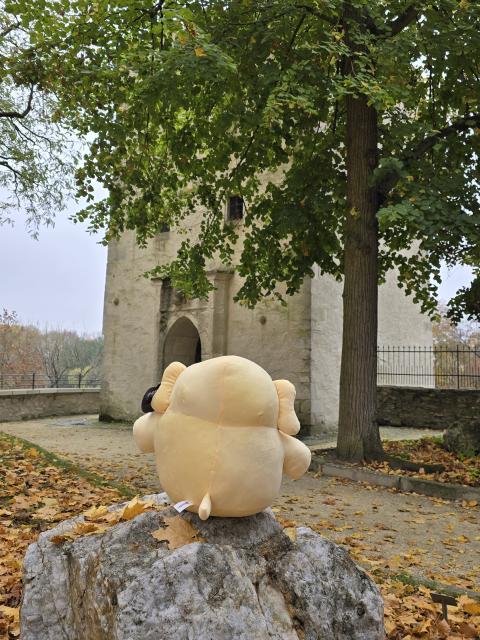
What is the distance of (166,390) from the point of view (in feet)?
9.07

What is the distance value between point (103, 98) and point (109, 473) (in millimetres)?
6173

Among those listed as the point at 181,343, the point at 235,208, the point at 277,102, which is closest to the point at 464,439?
the point at 277,102

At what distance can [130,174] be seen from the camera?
30.1 ft

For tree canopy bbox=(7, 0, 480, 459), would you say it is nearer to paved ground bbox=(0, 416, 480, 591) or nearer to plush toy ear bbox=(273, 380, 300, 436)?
paved ground bbox=(0, 416, 480, 591)

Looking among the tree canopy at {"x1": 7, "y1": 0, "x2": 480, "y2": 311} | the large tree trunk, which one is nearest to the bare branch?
the tree canopy at {"x1": 7, "y1": 0, "x2": 480, "y2": 311}

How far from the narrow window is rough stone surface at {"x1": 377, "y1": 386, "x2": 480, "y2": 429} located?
672 cm


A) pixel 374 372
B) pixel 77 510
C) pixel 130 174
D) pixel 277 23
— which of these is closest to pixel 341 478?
pixel 374 372

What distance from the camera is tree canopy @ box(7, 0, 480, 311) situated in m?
7.26

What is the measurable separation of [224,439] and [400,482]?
6.23 meters

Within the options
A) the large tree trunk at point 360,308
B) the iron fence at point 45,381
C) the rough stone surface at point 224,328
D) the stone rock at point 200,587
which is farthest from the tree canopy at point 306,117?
the iron fence at point 45,381

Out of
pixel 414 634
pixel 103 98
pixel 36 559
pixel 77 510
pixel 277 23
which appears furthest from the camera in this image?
pixel 103 98

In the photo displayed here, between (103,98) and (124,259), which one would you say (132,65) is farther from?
(124,259)

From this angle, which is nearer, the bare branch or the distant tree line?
the bare branch

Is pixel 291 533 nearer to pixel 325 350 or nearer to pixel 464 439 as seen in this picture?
pixel 464 439
